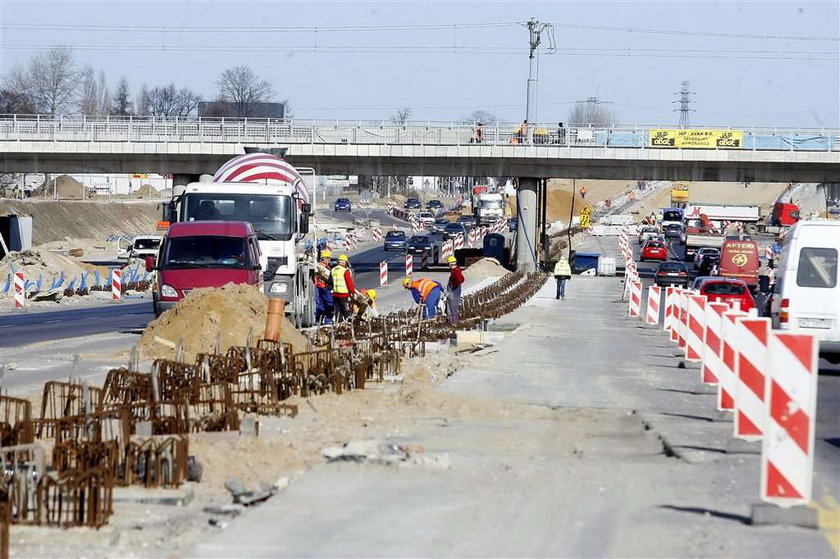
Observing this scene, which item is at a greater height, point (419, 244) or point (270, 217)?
point (270, 217)

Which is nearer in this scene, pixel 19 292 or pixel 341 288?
pixel 341 288

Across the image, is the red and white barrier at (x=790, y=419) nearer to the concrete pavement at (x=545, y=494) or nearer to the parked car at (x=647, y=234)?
the concrete pavement at (x=545, y=494)

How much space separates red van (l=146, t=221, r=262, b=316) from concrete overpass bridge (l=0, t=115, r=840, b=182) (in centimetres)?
3500

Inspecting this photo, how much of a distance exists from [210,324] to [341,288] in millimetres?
8172

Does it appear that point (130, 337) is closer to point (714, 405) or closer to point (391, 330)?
point (391, 330)

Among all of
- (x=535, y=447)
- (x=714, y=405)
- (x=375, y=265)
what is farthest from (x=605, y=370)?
(x=375, y=265)

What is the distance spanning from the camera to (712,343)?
16.4 m

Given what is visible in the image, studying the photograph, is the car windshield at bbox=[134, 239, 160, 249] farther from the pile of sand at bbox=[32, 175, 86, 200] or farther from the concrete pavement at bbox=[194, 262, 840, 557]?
the concrete pavement at bbox=[194, 262, 840, 557]

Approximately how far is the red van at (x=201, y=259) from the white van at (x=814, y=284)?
393 inches

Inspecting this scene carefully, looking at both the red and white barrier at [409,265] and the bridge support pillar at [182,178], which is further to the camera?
the bridge support pillar at [182,178]

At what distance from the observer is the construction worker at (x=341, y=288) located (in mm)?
28453

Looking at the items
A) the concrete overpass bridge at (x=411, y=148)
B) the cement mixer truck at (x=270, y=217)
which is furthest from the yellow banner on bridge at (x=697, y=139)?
the cement mixer truck at (x=270, y=217)

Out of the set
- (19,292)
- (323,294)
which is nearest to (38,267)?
(19,292)

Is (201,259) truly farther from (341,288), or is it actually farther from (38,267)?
(38,267)
